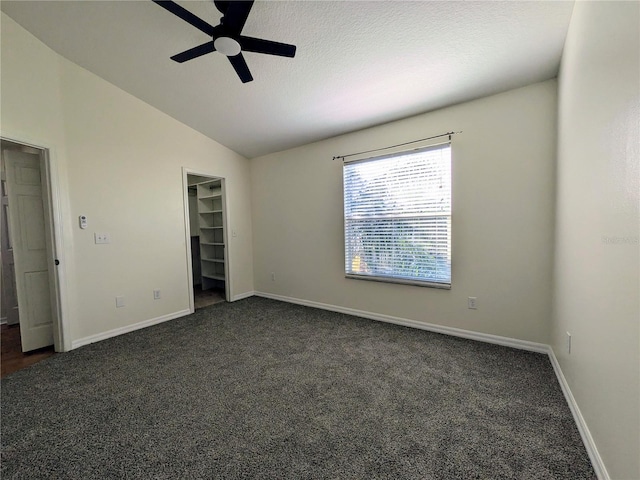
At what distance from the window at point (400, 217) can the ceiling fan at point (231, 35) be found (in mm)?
1795

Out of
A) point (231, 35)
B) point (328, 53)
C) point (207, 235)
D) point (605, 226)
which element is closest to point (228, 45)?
point (231, 35)

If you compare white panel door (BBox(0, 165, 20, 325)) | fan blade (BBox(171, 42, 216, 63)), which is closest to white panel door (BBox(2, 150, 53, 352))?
white panel door (BBox(0, 165, 20, 325))

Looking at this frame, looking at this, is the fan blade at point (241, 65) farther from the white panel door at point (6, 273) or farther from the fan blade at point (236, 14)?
the white panel door at point (6, 273)

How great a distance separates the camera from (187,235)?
3.89 meters

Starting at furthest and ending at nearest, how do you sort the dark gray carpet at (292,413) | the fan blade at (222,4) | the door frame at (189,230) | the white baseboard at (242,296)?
1. the white baseboard at (242,296)
2. the door frame at (189,230)
3. the fan blade at (222,4)
4. the dark gray carpet at (292,413)

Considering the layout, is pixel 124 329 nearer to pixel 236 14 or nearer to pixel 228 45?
pixel 228 45

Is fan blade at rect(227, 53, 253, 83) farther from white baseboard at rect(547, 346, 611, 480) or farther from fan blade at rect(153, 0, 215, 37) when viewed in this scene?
white baseboard at rect(547, 346, 611, 480)

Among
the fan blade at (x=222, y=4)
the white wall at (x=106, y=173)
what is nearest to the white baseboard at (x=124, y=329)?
the white wall at (x=106, y=173)

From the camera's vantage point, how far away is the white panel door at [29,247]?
2678mm

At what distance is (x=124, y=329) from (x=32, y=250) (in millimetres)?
1232

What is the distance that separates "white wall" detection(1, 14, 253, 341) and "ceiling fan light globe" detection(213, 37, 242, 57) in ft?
6.71

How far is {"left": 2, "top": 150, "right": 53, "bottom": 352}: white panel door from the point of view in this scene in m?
2.68

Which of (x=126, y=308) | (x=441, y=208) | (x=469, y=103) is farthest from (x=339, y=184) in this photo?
(x=126, y=308)

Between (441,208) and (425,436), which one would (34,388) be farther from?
(441,208)
